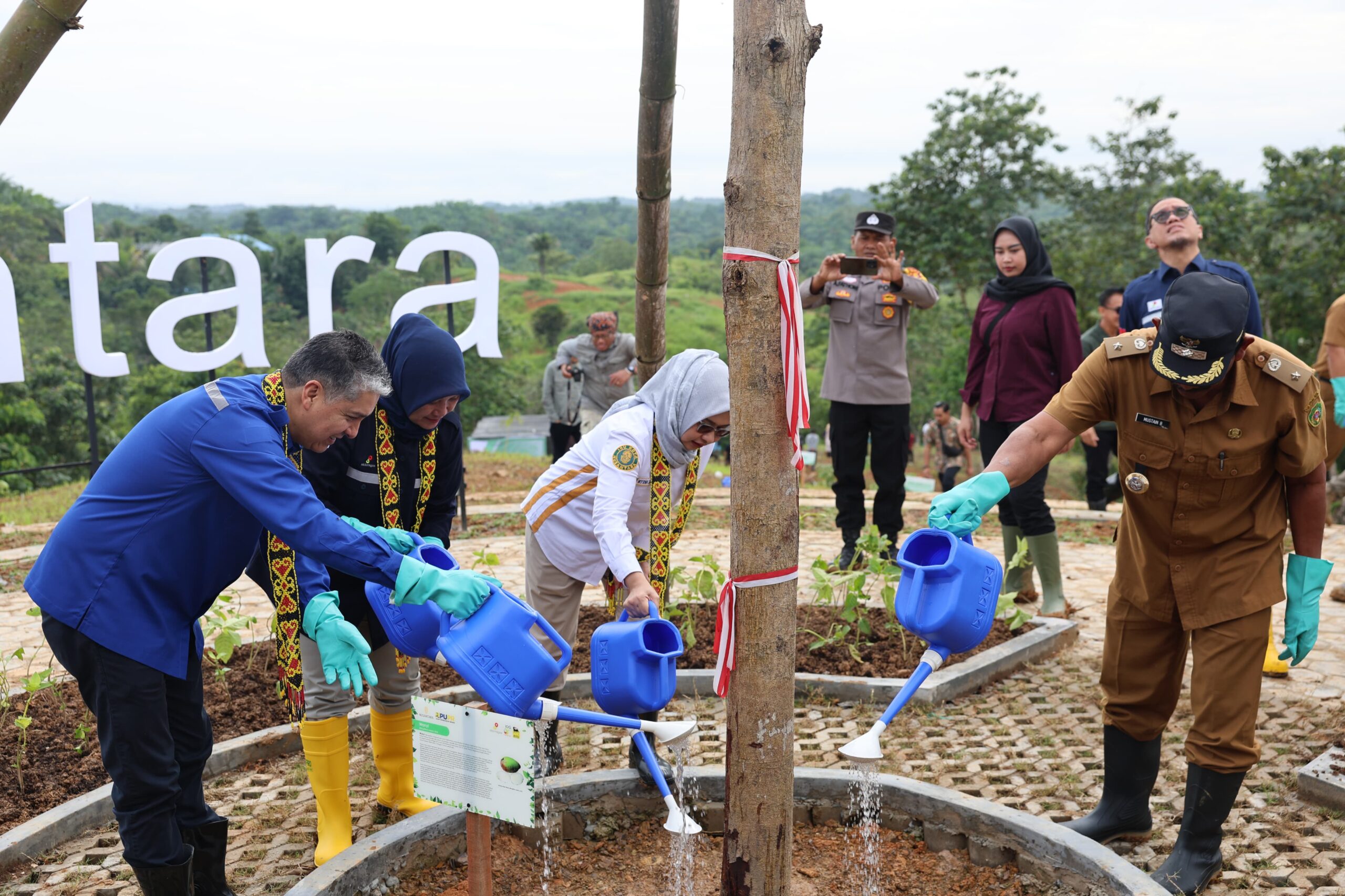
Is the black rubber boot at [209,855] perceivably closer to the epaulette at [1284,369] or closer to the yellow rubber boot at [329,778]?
the yellow rubber boot at [329,778]

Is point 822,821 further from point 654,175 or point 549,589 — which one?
point 654,175

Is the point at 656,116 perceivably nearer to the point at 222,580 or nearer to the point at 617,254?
the point at 222,580

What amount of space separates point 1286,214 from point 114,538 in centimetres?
1731

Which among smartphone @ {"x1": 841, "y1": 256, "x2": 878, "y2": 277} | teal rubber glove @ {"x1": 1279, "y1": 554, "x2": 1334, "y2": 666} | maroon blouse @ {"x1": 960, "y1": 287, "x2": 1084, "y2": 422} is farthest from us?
smartphone @ {"x1": 841, "y1": 256, "x2": 878, "y2": 277}

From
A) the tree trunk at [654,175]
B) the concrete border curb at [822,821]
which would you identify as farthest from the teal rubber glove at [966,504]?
the tree trunk at [654,175]

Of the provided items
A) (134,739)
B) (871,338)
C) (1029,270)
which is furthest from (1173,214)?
(134,739)

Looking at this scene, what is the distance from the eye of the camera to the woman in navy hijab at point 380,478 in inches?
115

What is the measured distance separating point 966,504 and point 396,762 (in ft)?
6.43

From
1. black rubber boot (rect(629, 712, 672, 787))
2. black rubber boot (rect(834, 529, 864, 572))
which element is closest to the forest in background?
black rubber boot (rect(834, 529, 864, 572))

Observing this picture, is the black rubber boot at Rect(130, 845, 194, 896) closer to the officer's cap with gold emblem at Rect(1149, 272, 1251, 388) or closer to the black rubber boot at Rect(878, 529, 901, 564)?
the officer's cap with gold emblem at Rect(1149, 272, 1251, 388)

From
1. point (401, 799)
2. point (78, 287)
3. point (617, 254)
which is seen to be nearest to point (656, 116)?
point (401, 799)

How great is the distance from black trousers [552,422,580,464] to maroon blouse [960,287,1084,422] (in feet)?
14.4

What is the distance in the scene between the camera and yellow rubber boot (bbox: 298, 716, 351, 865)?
3014 mm

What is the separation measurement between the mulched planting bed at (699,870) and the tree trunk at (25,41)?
2.06m
